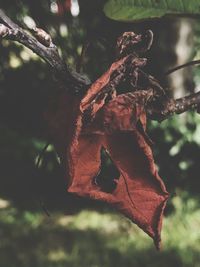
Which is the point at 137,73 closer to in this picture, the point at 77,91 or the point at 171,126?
the point at 77,91

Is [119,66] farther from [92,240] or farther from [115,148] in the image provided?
[92,240]

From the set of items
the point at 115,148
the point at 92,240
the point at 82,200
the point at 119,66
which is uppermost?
the point at 119,66

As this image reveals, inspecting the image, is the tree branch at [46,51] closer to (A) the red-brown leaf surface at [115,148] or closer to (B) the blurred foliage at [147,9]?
(A) the red-brown leaf surface at [115,148]

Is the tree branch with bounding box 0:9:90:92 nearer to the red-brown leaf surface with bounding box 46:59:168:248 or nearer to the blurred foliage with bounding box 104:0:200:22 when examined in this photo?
the red-brown leaf surface with bounding box 46:59:168:248

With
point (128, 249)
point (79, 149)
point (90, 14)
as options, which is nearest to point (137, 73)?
point (79, 149)

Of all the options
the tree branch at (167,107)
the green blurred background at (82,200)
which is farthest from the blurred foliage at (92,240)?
the tree branch at (167,107)

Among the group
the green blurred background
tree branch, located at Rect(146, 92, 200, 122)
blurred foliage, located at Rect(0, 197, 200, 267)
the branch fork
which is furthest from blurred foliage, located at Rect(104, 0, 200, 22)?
blurred foliage, located at Rect(0, 197, 200, 267)

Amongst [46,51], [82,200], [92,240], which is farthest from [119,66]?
[82,200]
